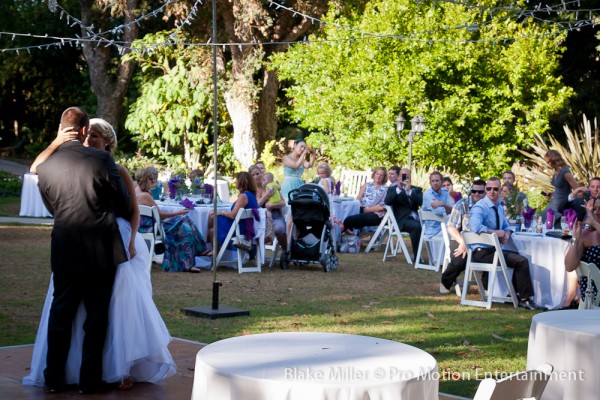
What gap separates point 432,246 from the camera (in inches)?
557

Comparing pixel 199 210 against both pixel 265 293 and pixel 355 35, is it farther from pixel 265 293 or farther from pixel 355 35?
pixel 355 35

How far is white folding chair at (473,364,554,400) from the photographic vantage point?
338cm

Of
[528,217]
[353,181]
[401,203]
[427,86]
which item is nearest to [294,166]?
[401,203]

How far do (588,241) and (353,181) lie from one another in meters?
13.2

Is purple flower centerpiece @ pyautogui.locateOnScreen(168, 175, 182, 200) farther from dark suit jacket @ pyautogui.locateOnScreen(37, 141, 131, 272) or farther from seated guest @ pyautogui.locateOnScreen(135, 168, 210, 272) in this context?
dark suit jacket @ pyautogui.locateOnScreen(37, 141, 131, 272)

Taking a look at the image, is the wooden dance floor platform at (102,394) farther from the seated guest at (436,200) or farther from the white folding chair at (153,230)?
the seated guest at (436,200)

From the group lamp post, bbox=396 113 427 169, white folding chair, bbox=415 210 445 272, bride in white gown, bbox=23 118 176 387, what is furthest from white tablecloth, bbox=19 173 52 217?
bride in white gown, bbox=23 118 176 387

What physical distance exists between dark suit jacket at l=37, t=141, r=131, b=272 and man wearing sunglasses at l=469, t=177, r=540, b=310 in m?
5.56

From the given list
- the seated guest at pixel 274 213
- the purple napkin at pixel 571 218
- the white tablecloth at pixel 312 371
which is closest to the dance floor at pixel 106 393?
the white tablecloth at pixel 312 371

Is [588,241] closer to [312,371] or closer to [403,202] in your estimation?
[312,371]

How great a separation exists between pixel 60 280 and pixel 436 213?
8.46m

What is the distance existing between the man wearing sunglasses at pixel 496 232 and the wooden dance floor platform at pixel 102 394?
4.41m

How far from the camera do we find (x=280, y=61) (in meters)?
27.3

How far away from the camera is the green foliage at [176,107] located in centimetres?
2911
